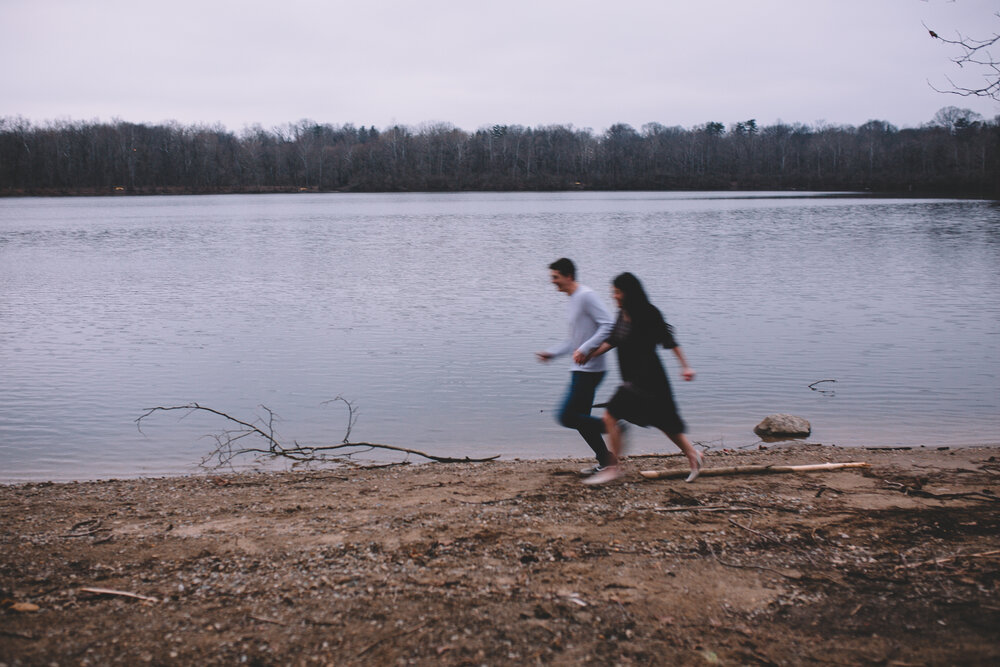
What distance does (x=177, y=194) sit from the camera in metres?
142

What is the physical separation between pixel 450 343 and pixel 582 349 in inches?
447

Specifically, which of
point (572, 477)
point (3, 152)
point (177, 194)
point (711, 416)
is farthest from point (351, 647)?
point (3, 152)

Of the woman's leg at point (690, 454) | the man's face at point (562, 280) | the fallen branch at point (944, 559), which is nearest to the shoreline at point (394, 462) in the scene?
the woman's leg at point (690, 454)

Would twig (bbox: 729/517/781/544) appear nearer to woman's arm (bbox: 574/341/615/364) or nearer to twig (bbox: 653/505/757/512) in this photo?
twig (bbox: 653/505/757/512)

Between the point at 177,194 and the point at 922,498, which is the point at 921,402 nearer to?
the point at 922,498

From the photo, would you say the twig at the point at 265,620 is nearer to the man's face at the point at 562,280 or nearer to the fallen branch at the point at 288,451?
the man's face at the point at 562,280

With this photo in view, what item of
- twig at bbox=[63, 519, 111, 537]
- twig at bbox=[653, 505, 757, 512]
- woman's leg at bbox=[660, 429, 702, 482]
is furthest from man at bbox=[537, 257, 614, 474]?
twig at bbox=[63, 519, 111, 537]

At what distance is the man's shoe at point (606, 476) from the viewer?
7.46 meters

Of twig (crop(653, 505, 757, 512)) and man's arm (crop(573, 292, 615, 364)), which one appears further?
man's arm (crop(573, 292, 615, 364))

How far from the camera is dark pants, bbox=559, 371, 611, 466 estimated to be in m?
7.32

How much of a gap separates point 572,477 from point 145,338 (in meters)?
15.0

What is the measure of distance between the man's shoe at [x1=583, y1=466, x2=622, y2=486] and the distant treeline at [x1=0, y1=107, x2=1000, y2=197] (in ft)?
449

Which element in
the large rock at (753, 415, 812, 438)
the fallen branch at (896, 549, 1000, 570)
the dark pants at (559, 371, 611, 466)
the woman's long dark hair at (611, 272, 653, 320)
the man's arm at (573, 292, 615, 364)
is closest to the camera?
the fallen branch at (896, 549, 1000, 570)

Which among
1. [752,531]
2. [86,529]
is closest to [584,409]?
[752,531]
